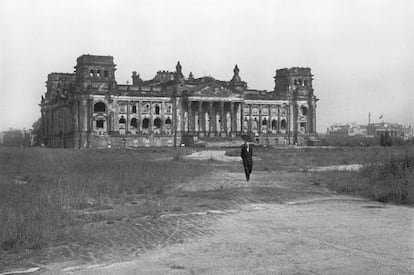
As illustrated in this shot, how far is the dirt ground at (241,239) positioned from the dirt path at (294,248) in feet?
0.05

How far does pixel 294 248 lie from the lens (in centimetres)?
909

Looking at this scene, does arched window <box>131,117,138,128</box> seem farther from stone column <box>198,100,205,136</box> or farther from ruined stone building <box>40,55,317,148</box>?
stone column <box>198,100,205,136</box>

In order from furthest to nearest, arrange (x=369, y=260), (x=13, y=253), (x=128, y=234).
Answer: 1. (x=128, y=234)
2. (x=13, y=253)
3. (x=369, y=260)

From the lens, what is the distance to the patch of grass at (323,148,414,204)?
15508 millimetres

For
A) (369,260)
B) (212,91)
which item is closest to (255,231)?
(369,260)

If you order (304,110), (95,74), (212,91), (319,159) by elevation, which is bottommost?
(319,159)

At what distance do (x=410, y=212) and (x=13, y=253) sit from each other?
30.6 feet

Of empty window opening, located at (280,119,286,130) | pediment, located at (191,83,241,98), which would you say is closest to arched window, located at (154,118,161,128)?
pediment, located at (191,83,241,98)

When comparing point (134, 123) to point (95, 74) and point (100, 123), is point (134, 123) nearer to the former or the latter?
point (100, 123)

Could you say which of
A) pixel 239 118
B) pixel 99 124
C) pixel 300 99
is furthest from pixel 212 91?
pixel 99 124

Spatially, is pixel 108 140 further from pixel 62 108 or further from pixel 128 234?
pixel 128 234

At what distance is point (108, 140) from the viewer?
87.1 meters

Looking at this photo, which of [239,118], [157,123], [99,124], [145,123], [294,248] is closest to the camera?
[294,248]

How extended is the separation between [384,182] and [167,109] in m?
77.1
